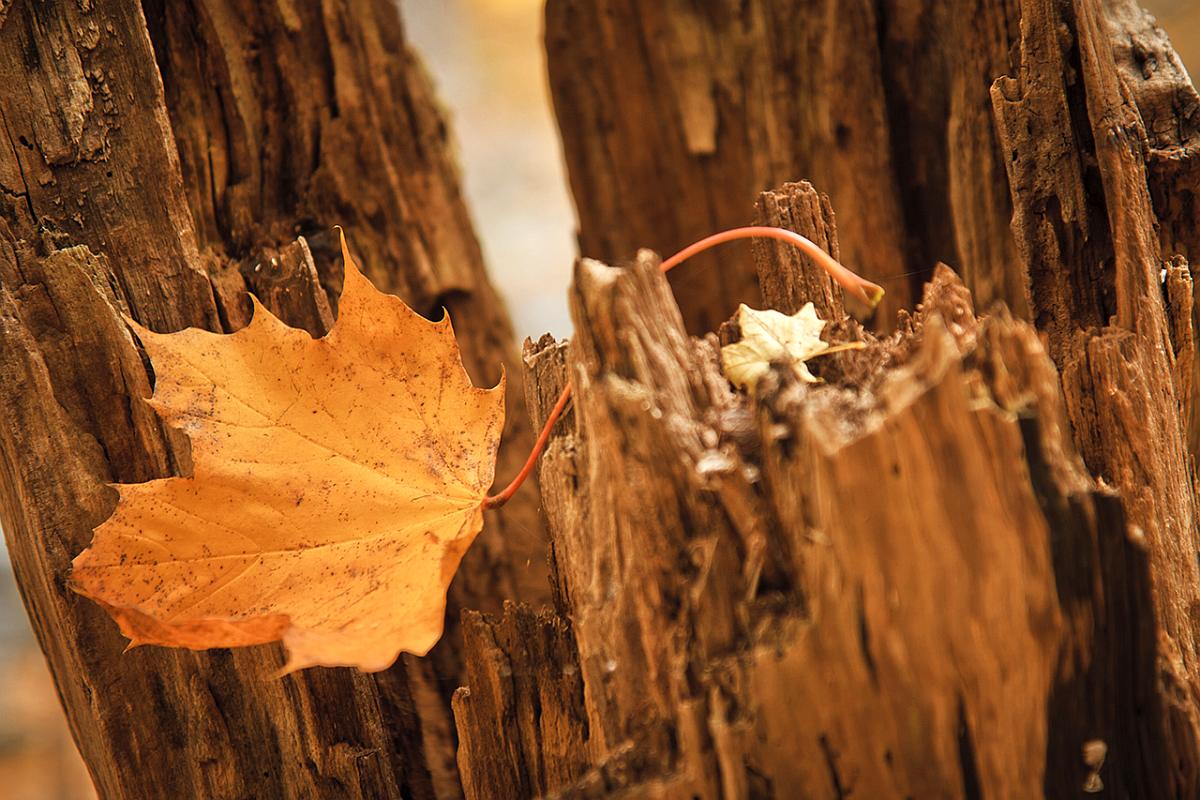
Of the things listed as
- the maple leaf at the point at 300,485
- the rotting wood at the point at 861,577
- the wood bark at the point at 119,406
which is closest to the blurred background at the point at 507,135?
the wood bark at the point at 119,406

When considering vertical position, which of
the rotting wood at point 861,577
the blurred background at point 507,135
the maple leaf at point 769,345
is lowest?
the rotting wood at point 861,577

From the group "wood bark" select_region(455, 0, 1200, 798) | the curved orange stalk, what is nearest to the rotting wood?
"wood bark" select_region(455, 0, 1200, 798)

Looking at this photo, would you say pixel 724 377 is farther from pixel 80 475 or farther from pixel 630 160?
pixel 630 160

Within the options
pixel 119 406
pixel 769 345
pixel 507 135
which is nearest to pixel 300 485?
pixel 119 406

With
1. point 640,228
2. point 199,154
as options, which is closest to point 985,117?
point 640,228

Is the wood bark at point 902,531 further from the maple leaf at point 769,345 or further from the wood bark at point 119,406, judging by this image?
the wood bark at point 119,406

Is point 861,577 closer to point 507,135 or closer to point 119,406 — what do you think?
point 119,406
